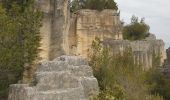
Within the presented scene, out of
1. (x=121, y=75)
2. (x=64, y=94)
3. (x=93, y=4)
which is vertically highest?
(x=93, y=4)

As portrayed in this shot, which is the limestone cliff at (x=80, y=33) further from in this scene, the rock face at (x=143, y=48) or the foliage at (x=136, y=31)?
the foliage at (x=136, y=31)

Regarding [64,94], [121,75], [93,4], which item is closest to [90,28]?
[93,4]

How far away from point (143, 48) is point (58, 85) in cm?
2236

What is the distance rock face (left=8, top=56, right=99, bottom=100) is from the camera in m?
20.6

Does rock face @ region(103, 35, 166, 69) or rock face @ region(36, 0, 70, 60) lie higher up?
rock face @ region(36, 0, 70, 60)

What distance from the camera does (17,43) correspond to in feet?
85.3

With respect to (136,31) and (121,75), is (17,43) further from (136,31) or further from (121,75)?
(136,31)

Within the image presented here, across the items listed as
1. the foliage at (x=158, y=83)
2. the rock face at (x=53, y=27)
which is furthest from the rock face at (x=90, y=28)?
the foliage at (x=158, y=83)

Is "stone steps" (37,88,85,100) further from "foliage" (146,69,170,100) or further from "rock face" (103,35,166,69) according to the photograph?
"rock face" (103,35,166,69)

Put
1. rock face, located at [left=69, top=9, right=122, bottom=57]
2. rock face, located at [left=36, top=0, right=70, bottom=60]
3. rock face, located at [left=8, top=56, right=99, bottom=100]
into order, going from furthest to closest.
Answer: rock face, located at [left=69, top=9, right=122, bottom=57], rock face, located at [left=36, top=0, right=70, bottom=60], rock face, located at [left=8, top=56, right=99, bottom=100]

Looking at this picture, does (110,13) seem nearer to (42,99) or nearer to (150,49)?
(150,49)

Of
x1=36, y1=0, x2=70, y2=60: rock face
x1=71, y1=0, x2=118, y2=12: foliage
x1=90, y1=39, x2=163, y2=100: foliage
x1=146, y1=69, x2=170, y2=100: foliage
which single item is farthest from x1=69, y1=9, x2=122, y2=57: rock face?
x1=90, y1=39, x2=163, y2=100: foliage

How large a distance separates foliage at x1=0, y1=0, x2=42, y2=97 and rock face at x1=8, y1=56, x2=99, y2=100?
320 cm

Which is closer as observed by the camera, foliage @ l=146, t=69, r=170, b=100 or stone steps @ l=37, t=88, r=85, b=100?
stone steps @ l=37, t=88, r=85, b=100
